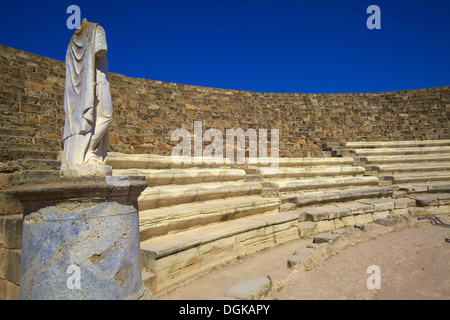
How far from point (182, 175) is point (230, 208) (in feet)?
3.68

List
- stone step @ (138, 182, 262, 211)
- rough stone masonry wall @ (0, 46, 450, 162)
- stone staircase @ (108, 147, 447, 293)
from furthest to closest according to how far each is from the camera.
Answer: rough stone masonry wall @ (0, 46, 450, 162) → stone step @ (138, 182, 262, 211) → stone staircase @ (108, 147, 447, 293)

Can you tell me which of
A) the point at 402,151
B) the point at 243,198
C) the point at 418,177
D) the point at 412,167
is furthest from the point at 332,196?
the point at 402,151

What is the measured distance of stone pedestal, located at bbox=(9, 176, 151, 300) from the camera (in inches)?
99.1

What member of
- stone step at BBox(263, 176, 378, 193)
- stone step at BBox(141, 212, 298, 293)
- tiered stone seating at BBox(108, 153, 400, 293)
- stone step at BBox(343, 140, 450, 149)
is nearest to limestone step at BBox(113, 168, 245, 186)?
tiered stone seating at BBox(108, 153, 400, 293)

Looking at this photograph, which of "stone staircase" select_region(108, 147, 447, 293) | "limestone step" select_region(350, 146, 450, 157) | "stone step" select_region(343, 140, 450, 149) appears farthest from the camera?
"stone step" select_region(343, 140, 450, 149)

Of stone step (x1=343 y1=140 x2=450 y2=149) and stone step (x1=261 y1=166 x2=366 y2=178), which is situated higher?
stone step (x1=343 y1=140 x2=450 y2=149)

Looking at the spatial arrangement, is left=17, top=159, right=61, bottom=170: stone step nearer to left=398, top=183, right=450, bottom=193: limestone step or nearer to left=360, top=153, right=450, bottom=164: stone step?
left=398, top=183, right=450, bottom=193: limestone step

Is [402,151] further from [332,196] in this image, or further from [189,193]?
[189,193]

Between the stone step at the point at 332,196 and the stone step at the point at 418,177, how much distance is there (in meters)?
1.09

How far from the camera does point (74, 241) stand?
2.55 meters

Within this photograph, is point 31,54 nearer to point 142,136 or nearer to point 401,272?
point 142,136

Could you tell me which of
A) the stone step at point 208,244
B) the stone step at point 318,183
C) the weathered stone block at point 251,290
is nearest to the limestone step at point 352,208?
the stone step at point 208,244

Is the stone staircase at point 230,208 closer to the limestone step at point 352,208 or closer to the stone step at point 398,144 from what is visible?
the limestone step at point 352,208

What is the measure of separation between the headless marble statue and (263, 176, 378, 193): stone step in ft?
16.4
